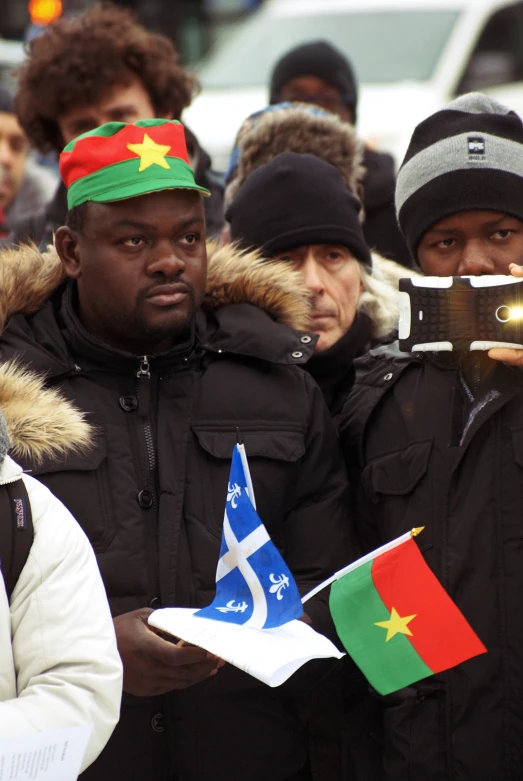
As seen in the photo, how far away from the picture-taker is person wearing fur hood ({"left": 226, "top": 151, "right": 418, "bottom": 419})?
3.93 m

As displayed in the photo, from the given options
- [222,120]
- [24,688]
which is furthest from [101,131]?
[222,120]

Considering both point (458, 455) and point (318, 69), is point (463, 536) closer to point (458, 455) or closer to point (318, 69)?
point (458, 455)

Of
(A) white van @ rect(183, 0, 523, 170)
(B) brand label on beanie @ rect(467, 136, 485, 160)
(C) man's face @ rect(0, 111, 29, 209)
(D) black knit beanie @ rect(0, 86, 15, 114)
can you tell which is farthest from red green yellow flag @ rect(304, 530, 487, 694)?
(A) white van @ rect(183, 0, 523, 170)

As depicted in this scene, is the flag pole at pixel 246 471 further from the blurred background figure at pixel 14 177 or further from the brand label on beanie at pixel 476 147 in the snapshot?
the blurred background figure at pixel 14 177

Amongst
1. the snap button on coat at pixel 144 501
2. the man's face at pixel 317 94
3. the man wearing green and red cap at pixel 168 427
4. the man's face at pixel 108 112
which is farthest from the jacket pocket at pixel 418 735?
the man's face at pixel 317 94

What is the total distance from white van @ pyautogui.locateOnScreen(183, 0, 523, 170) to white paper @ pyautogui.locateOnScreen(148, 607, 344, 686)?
18.6ft

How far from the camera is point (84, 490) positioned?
3.07m

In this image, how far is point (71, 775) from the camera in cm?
236

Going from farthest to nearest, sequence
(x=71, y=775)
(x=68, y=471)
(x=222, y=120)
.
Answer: (x=222, y=120), (x=68, y=471), (x=71, y=775)

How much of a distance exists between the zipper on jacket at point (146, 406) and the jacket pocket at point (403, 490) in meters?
0.56

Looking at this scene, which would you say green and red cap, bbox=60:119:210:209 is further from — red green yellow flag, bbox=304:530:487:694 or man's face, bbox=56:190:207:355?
red green yellow flag, bbox=304:530:487:694

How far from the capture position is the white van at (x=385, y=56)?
8.51 meters

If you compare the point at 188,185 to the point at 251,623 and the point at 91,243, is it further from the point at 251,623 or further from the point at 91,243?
the point at 251,623

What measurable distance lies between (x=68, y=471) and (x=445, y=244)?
115cm
